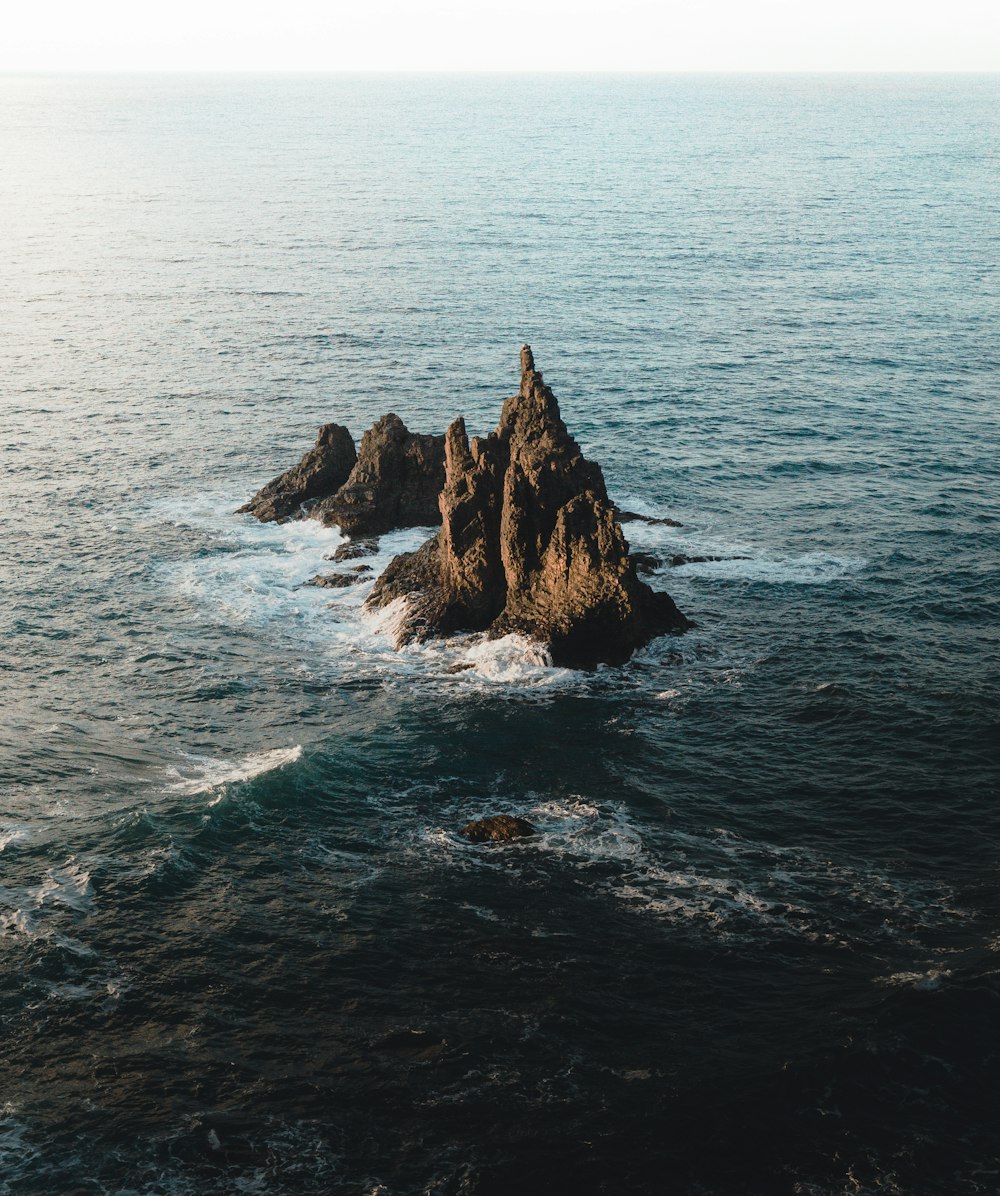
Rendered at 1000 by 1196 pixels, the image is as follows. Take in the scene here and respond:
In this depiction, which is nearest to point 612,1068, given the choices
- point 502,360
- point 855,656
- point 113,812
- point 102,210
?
point 113,812

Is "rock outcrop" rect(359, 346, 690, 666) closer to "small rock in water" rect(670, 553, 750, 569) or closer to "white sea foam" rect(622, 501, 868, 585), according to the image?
"white sea foam" rect(622, 501, 868, 585)

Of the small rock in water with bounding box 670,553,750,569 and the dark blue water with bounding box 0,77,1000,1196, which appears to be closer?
the dark blue water with bounding box 0,77,1000,1196

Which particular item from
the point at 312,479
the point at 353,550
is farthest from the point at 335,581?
the point at 312,479

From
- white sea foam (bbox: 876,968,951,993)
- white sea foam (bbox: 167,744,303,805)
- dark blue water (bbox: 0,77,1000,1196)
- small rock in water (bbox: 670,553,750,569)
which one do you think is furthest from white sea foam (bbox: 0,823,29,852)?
small rock in water (bbox: 670,553,750,569)

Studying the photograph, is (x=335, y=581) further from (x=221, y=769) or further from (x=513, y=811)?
(x=513, y=811)

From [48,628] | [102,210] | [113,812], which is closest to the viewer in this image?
[113,812]

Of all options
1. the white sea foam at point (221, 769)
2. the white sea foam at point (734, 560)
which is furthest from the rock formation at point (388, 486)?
the white sea foam at point (221, 769)

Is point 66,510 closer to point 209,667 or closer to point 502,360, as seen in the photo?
point 209,667
